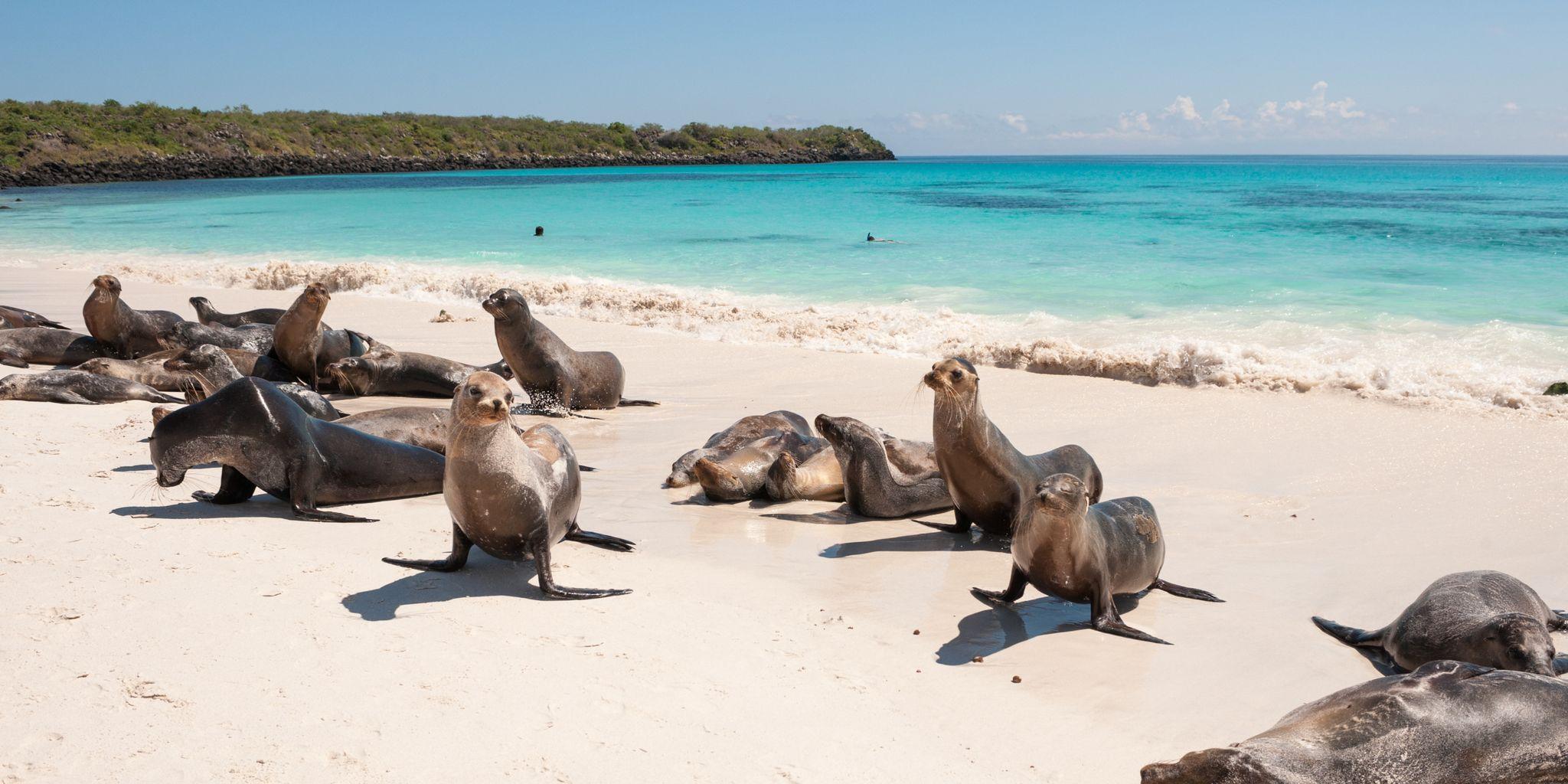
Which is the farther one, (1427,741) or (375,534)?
(375,534)

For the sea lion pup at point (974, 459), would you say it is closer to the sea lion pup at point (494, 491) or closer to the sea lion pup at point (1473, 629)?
the sea lion pup at point (1473, 629)

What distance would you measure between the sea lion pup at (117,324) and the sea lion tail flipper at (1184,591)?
898 centimetres

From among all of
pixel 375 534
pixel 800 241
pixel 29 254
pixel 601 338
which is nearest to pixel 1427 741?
pixel 375 534

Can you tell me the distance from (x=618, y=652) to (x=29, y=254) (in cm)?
2466

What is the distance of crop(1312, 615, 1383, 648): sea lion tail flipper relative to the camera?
14.1ft

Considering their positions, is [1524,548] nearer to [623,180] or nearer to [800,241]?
[800,241]

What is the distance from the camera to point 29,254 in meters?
23.2

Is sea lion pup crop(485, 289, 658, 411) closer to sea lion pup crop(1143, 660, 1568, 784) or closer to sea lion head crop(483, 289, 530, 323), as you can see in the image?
sea lion head crop(483, 289, 530, 323)

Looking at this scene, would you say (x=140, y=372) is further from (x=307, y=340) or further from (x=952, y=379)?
(x=952, y=379)

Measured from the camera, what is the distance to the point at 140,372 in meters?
9.01

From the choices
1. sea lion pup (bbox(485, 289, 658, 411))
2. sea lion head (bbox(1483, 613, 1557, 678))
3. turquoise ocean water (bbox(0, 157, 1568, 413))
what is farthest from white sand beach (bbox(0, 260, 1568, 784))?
turquoise ocean water (bbox(0, 157, 1568, 413))

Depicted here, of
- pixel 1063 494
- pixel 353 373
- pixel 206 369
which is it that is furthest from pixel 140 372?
pixel 1063 494

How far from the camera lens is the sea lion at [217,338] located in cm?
983

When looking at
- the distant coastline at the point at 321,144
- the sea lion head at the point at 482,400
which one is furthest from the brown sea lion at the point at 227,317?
the distant coastline at the point at 321,144
